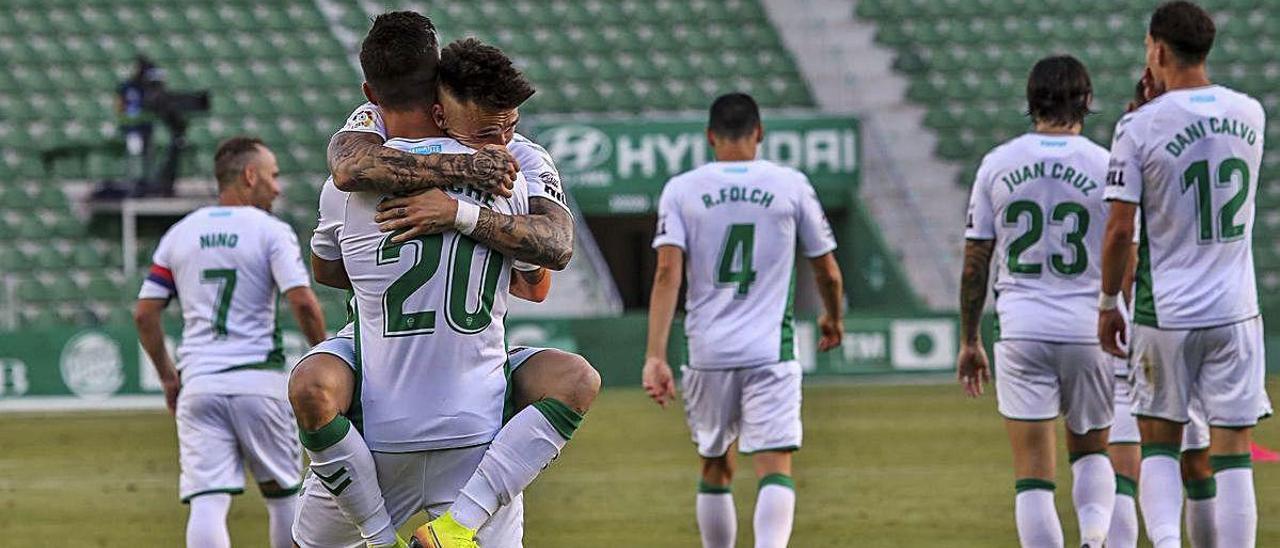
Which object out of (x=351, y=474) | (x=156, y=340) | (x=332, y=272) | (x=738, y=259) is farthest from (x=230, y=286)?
(x=351, y=474)

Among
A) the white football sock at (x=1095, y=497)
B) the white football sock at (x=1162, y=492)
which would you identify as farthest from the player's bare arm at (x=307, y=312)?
the white football sock at (x=1162, y=492)

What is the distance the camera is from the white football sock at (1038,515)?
21.8ft

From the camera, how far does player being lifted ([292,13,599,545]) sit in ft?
14.5

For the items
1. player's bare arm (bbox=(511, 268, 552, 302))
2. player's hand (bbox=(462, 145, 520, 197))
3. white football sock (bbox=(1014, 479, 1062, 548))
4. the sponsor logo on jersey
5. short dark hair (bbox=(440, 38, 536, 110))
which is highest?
short dark hair (bbox=(440, 38, 536, 110))

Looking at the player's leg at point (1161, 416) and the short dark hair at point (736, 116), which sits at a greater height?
the short dark hair at point (736, 116)

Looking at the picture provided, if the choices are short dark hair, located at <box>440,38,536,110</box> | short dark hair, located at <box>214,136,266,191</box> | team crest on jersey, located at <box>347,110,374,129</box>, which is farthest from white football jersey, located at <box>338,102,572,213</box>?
short dark hair, located at <box>214,136,266,191</box>

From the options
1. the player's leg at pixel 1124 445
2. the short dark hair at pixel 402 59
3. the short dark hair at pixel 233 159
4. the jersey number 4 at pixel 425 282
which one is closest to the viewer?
the short dark hair at pixel 402 59

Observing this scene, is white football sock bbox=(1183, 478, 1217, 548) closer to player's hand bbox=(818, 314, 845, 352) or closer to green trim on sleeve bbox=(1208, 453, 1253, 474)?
green trim on sleeve bbox=(1208, 453, 1253, 474)

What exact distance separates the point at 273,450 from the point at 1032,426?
3033mm

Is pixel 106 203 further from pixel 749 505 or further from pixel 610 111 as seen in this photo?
pixel 749 505

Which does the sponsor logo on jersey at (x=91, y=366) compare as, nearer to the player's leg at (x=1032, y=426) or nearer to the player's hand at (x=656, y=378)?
the player's hand at (x=656, y=378)

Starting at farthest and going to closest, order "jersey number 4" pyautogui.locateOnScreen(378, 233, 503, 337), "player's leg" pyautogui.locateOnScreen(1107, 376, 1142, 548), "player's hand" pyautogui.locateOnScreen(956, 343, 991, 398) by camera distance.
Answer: "player's leg" pyautogui.locateOnScreen(1107, 376, 1142, 548)
"player's hand" pyautogui.locateOnScreen(956, 343, 991, 398)
"jersey number 4" pyautogui.locateOnScreen(378, 233, 503, 337)

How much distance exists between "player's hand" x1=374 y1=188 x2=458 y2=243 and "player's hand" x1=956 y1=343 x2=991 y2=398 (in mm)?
2940

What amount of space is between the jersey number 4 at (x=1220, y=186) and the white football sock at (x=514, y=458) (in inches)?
97.1
